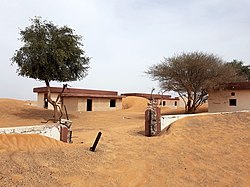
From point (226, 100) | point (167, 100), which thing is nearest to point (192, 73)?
point (226, 100)

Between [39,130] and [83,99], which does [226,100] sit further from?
[39,130]

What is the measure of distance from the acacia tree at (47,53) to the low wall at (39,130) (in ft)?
31.7

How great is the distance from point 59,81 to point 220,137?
13.0 meters

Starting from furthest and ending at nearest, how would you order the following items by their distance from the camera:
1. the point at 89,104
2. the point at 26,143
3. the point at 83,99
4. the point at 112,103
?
the point at 112,103 → the point at 89,104 → the point at 83,99 → the point at 26,143

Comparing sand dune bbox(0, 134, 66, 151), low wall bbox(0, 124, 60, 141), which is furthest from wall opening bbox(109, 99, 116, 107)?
sand dune bbox(0, 134, 66, 151)

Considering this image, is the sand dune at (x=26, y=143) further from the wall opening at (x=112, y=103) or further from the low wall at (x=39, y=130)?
the wall opening at (x=112, y=103)

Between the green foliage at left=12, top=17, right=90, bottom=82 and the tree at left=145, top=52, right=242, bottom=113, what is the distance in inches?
344

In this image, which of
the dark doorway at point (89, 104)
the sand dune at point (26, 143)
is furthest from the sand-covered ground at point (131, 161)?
the dark doorway at point (89, 104)


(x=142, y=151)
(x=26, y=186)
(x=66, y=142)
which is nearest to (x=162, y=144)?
(x=142, y=151)

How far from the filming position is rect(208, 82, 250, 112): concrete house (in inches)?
963

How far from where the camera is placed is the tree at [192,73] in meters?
24.2

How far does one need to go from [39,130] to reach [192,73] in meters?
18.5

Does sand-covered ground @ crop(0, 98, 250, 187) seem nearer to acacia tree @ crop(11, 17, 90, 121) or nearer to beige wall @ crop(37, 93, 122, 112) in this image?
acacia tree @ crop(11, 17, 90, 121)

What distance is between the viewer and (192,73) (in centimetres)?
2445
